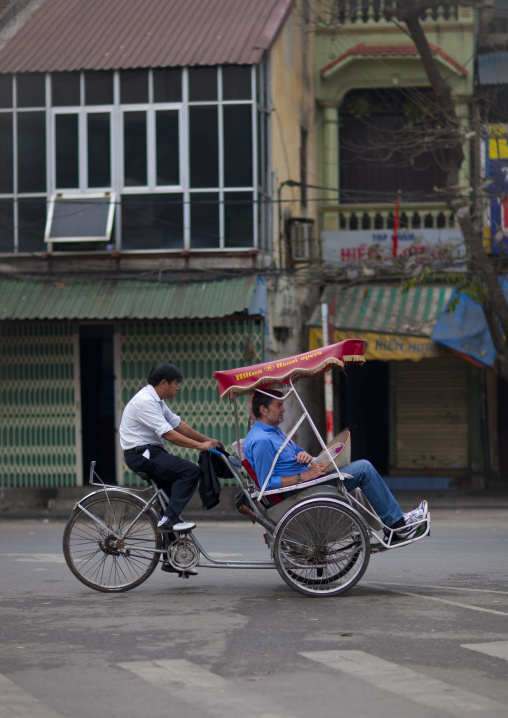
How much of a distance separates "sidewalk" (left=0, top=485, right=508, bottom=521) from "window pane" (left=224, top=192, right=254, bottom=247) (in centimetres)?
405

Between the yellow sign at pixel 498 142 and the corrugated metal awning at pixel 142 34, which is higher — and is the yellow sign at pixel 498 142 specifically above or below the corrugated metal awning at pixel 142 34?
below

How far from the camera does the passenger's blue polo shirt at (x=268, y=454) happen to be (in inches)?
338

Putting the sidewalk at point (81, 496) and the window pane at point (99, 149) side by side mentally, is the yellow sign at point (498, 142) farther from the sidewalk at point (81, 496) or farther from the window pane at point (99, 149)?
the window pane at point (99, 149)

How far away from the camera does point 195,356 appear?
61.7ft

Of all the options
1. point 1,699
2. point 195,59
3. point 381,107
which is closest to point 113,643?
point 1,699

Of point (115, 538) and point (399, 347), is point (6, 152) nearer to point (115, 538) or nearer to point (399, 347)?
point (399, 347)

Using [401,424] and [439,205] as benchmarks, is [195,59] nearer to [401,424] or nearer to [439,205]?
[439,205]

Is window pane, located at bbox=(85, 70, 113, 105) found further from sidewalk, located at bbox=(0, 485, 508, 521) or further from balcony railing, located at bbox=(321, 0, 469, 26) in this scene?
sidewalk, located at bbox=(0, 485, 508, 521)

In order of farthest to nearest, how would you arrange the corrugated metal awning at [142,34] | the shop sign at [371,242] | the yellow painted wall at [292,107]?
the shop sign at [371,242] → the yellow painted wall at [292,107] → the corrugated metal awning at [142,34]

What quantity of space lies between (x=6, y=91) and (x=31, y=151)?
1.09 m

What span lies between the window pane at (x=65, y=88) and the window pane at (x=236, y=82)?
8.34 feet

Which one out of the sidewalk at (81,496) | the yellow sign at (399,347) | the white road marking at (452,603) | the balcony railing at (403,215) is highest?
the balcony railing at (403,215)

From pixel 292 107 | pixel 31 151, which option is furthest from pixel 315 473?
pixel 292 107

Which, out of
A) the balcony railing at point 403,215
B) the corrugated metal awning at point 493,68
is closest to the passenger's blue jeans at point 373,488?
the balcony railing at point 403,215
